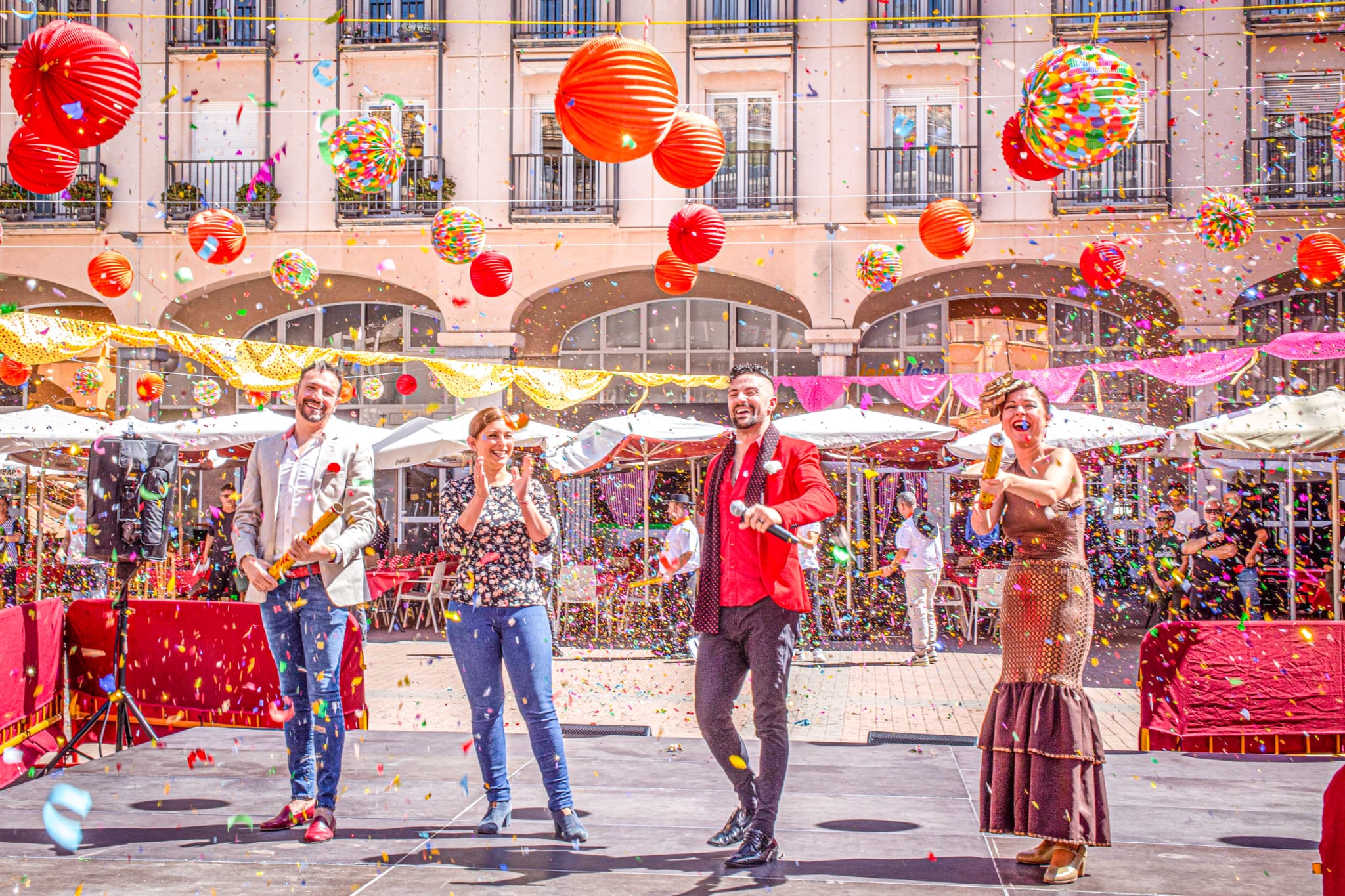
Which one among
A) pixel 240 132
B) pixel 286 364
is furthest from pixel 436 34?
pixel 286 364

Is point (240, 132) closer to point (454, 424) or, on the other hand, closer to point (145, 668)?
point (454, 424)

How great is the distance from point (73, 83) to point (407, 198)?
13.2 metres

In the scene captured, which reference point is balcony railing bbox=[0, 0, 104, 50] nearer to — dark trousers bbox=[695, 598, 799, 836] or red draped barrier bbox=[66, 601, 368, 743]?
red draped barrier bbox=[66, 601, 368, 743]

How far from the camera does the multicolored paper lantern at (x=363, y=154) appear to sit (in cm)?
812

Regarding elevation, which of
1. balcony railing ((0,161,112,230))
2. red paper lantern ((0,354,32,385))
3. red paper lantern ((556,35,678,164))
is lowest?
red paper lantern ((0,354,32,385))

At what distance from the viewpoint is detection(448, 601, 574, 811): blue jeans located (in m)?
4.46

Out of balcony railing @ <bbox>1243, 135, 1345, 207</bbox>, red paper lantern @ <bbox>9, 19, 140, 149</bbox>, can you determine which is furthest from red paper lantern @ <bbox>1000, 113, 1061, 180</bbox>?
balcony railing @ <bbox>1243, 135, 1345, 207</bbox>

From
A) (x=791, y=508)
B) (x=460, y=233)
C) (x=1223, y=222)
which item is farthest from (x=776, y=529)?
(x=1223, y=222)

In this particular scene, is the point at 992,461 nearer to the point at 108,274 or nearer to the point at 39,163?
the point at 39,163

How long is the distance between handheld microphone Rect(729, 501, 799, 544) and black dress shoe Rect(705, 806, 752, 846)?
1.07 meters

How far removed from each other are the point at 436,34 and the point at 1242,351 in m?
12.4

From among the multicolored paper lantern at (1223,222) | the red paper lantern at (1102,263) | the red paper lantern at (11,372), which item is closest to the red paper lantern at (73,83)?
the multicolored paper lantern at (1223,222)

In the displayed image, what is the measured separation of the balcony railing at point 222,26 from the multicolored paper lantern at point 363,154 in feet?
37.7

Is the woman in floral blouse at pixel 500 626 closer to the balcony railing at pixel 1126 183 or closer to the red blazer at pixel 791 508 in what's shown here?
the red blazer at pixel 791 508
